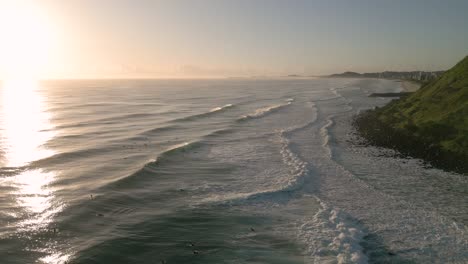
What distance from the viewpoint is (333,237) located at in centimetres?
1402

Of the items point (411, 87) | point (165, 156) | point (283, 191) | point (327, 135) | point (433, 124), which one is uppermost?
point (411, 87)

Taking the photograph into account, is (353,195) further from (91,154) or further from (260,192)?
(91,154)

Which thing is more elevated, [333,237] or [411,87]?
[411,87]

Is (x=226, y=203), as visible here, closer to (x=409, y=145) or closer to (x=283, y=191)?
(x=283, y=191)

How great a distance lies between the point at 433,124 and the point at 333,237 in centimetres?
2037

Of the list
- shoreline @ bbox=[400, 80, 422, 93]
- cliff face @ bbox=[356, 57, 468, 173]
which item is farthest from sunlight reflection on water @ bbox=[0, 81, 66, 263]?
shoreline @ bbox=[400, 80, 422, 93]

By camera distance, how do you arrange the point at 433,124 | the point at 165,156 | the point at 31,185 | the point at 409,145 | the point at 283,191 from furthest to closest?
the point at 433,124, the point at 409,145, the point at 165,156, the point at 31,185, the point at 283,191

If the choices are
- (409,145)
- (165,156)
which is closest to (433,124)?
(409,145)

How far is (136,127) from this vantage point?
42875 millimetres

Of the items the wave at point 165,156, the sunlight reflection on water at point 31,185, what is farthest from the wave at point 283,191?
the sunlight reflection on water at point 31,185

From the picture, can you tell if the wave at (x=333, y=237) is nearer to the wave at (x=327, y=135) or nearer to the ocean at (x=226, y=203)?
the ocean at (x=226, y=203)

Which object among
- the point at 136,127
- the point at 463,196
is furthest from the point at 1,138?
the point at 463,196

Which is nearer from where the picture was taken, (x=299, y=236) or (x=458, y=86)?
(x=299, y=236)

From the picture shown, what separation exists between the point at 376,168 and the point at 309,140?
35.3 feet
